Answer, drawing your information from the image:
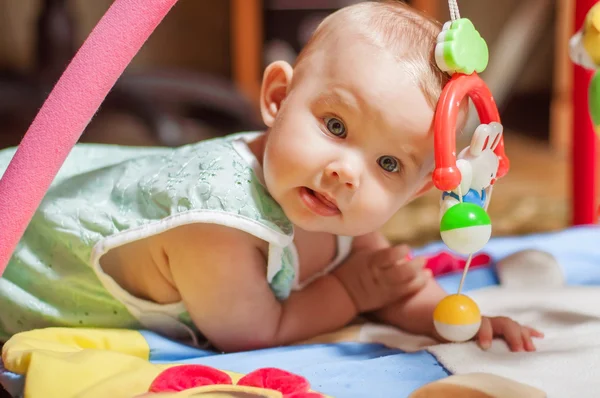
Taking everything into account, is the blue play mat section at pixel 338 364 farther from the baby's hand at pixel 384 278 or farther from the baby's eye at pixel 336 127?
the baby's eye at pixel 336 127

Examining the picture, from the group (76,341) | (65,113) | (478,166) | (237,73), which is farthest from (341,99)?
(237,73)

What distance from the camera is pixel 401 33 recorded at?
66 cm

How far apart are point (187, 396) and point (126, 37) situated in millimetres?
295

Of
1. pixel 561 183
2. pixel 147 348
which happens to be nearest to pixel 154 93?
pixel 561 183

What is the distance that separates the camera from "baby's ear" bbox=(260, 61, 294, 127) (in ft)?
2.39

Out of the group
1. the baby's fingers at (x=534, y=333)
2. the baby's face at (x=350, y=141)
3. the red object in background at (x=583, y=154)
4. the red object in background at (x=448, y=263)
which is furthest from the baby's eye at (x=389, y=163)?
the red object in background at (x=583, y=154)

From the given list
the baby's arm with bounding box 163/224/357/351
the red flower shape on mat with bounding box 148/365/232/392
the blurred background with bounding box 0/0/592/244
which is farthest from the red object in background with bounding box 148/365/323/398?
the blurred background with bounding box 0/0/592/244

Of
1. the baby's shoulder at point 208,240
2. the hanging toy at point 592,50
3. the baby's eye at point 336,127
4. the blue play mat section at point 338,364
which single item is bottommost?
the blue play mat section at point 338,364

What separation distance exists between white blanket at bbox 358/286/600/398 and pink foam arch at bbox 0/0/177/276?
1.20 ft

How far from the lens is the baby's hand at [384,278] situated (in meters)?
0.82

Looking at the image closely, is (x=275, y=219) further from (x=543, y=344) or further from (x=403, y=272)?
(x=543, y=344)

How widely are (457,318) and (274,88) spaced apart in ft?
0.92

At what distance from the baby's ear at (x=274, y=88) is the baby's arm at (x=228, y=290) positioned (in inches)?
4.8

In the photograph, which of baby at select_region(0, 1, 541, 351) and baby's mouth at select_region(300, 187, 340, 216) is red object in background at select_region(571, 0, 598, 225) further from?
baby's mouth at select_region(300, 187, 340, 216)
